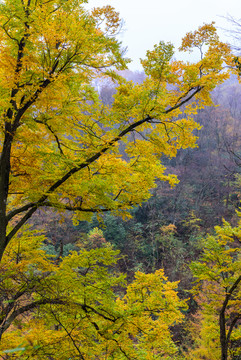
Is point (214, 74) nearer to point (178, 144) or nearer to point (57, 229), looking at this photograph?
point (178, 144)

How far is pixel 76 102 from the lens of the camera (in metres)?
3.38

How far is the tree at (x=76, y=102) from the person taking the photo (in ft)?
9.05

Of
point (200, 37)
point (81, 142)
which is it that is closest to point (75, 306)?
point (81, 142)

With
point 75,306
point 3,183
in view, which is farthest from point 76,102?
point 75,306

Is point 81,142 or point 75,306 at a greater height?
point 81,142

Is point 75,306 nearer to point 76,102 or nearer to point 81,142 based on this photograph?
point 81,142

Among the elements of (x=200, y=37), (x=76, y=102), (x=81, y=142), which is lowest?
(x=81, y=142)

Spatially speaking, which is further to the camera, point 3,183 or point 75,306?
point 75,306

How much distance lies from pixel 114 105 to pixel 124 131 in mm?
391

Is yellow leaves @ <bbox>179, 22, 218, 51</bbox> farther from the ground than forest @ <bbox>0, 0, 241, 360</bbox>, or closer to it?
farther from the ground

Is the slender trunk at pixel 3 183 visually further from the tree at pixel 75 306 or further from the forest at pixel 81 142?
the tree at pixel 75 306

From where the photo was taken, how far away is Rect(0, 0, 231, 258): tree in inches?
109

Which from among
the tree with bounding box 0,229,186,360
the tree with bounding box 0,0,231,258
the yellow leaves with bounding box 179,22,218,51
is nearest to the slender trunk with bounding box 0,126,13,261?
the tree with bounding box 0,0,231,258

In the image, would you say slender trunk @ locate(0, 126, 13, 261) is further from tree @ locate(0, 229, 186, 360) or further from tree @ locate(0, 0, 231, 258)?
tree @ locate(0, 229, 186, 360)
